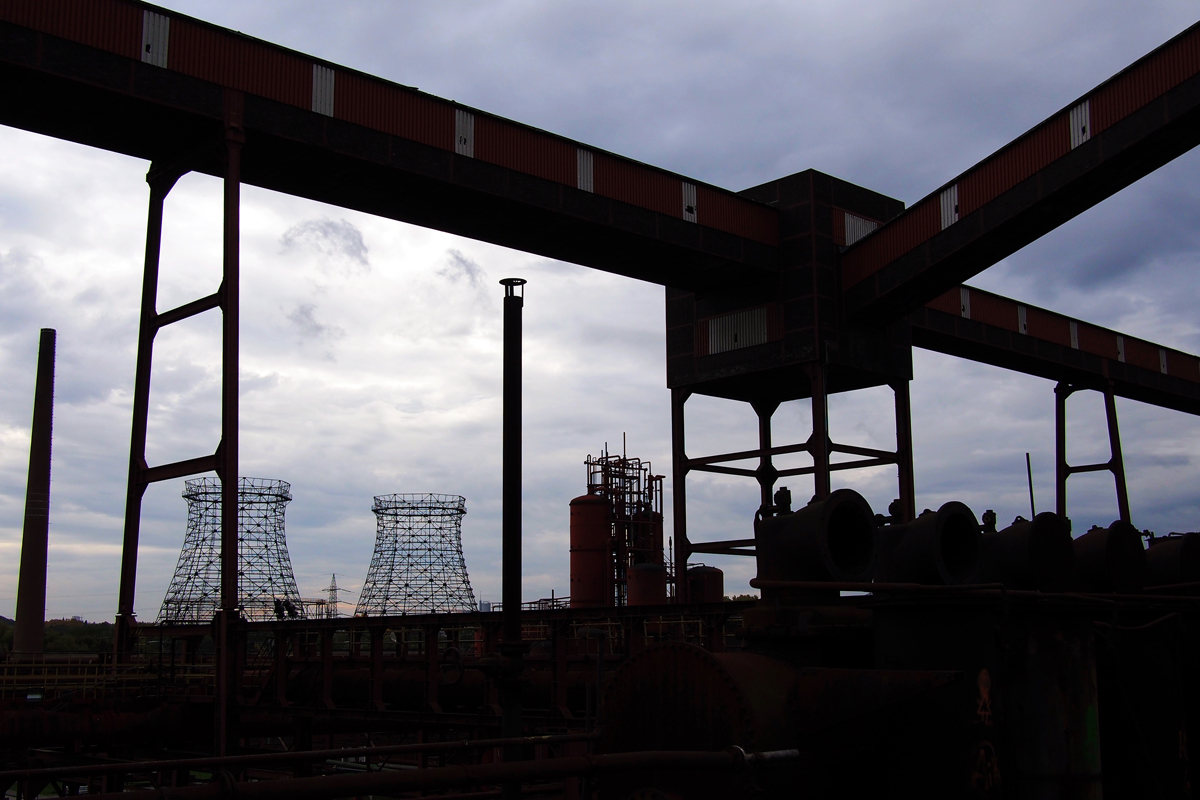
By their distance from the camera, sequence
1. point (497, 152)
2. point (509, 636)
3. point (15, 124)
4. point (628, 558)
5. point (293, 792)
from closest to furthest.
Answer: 1. point (293, 792)
2. point (509, 636)
3. point (15, 124)
4. point (497, 152)
5. point (628, 558)

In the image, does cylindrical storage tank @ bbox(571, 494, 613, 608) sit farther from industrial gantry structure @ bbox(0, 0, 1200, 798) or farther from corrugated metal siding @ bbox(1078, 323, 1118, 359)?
corrugated metal siding @ bbox(1078, 323, 1118, 359)

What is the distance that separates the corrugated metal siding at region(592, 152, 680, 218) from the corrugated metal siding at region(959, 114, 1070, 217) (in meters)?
7.92

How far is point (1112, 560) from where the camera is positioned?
10.1 m

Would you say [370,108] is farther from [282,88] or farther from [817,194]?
[817,194]

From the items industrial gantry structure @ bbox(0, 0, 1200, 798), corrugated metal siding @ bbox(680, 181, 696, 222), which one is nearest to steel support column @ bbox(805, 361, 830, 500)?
industrial gantry structure @ bbox(0, 0, 1200, 798)

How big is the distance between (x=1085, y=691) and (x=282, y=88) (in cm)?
2136

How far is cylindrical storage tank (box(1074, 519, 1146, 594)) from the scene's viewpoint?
10086 mm

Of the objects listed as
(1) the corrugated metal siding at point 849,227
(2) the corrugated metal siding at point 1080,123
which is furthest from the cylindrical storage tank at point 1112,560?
(1) the corrugated metal siding at point 849,227

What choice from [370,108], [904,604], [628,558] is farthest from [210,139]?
[628,558]

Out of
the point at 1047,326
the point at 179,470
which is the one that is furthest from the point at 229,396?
the point at 1047,326

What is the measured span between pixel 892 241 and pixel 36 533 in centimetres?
3221

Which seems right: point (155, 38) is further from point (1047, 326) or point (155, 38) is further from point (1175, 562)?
point (1047, 326)

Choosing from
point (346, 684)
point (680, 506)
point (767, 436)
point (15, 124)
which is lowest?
point (346, 684)

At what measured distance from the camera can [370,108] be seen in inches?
1002
